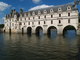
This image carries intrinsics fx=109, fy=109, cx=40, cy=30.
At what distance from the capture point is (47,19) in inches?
2598

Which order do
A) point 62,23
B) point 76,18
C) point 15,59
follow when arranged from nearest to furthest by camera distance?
point 15,59 < point 76,18 < point 62,23

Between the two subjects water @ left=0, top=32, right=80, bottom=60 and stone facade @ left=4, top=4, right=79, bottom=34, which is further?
stone facade @ left=4, top=4, right=79, bottom=34

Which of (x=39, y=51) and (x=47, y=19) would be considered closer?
(x=39, y=51)

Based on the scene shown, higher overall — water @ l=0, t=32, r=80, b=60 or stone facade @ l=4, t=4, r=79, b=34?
stone facade @ l=4, t=4, r=79, b=34

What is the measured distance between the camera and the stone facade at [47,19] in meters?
57.5

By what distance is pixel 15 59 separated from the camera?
15211 millimetres

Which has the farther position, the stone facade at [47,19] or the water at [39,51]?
the stone facade at [47,19]

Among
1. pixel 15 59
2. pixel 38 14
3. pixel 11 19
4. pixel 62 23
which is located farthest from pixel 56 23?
pixel 15 59

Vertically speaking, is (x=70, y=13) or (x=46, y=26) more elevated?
(x=70, y=13)

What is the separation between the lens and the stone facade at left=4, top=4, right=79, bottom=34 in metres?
57.5

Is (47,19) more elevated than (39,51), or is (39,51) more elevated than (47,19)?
(47,19)

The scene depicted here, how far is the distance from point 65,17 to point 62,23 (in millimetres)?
3614

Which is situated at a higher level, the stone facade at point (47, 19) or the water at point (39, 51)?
the stone facade at point (47, 19)

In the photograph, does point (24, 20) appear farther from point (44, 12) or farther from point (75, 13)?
point (75, 13)
